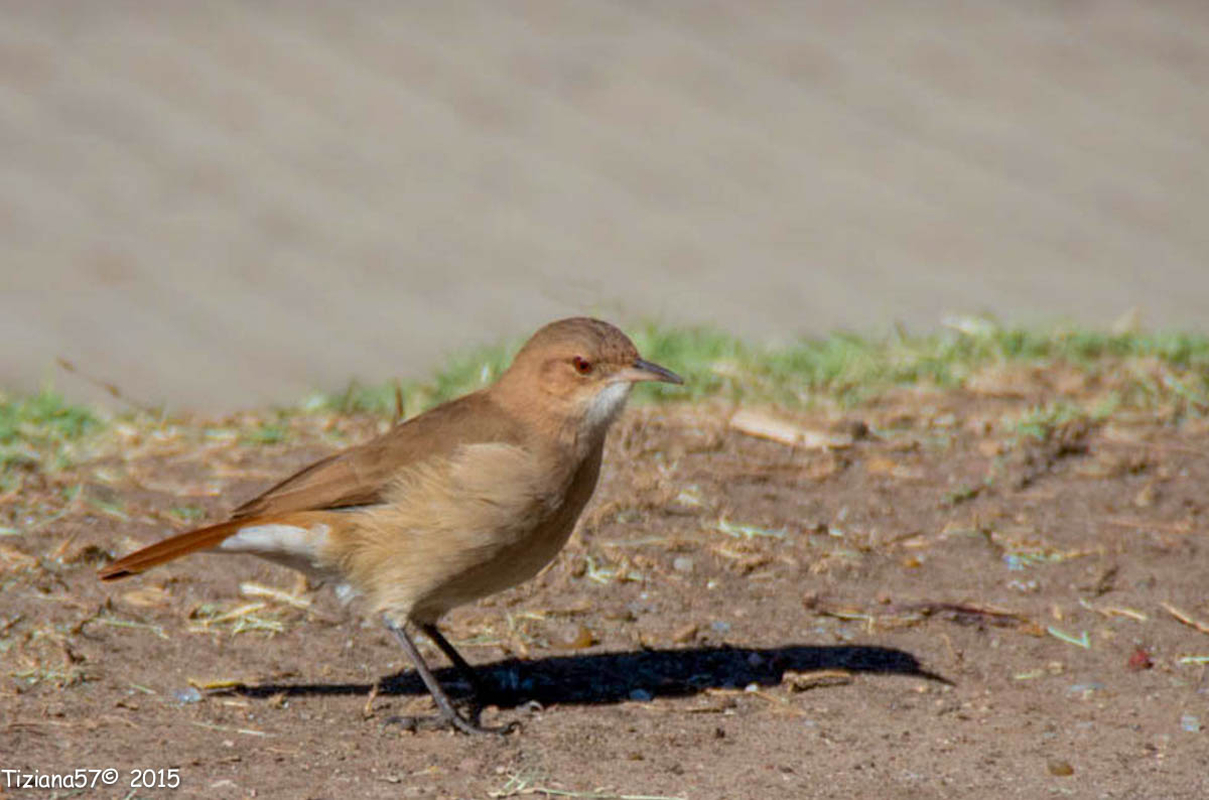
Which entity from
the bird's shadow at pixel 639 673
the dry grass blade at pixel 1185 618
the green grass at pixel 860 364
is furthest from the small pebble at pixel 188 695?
the dry grass blade at pixel 1185 618

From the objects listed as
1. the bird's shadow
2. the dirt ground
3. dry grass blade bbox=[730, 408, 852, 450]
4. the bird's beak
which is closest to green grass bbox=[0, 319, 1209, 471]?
the dirt ground

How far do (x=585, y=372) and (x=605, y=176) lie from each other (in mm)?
8472

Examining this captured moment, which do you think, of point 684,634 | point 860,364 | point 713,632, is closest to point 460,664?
point 684,634

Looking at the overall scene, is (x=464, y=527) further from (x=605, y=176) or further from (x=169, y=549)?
(x=605, y=176)

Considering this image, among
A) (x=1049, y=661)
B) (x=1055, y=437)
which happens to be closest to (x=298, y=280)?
(x=1055, y=437)

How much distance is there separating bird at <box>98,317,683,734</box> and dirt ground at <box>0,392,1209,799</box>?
404 mm

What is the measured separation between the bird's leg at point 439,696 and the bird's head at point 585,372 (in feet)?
2.99

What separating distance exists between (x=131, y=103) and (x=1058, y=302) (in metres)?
7.55

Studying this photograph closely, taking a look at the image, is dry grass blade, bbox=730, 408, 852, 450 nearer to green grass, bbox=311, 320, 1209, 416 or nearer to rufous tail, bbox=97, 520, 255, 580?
green grass, bbox=311, 320, 1209, 416

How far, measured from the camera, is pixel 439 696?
6328 millimetres

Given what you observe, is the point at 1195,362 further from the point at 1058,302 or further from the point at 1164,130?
the point at 1164,130

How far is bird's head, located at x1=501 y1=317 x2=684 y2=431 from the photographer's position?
656 centimetres

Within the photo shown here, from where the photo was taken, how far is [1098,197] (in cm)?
1480

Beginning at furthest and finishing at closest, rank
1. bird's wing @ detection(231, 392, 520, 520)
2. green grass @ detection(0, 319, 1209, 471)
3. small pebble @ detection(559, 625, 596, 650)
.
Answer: green grass @ detection(0, 319, 1209, 471) → small pebble @ detection(559, 625, 596, 650) → bird's wing @ detection(231, 392, 520, 520)
